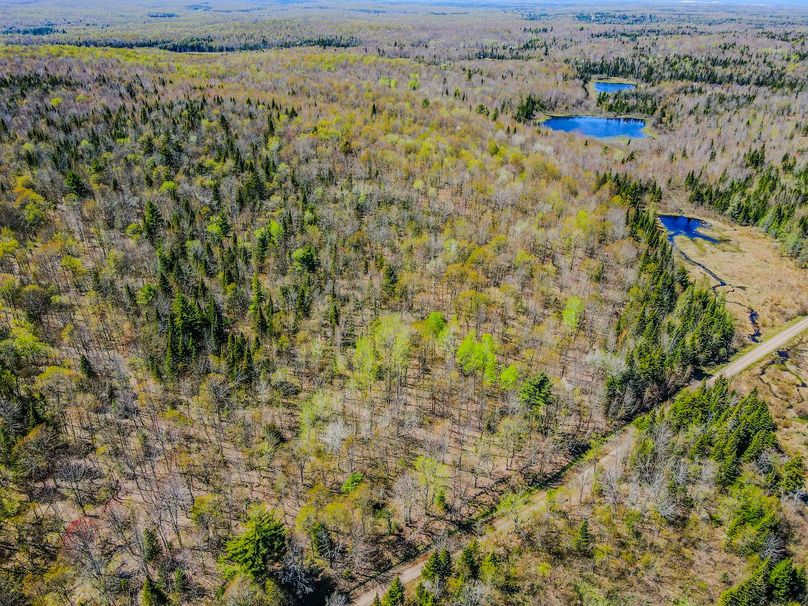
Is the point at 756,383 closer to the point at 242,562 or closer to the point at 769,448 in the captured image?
the point at 769,448

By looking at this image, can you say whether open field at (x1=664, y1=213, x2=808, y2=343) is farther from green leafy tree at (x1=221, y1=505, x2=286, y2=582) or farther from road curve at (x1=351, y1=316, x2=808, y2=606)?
green leafy tree at (x1=221, y1=505, x2=286, y2=582)

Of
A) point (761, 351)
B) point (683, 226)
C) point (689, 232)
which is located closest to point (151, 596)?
point (761, 351)

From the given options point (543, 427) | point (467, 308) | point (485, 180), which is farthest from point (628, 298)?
point (485, 180)

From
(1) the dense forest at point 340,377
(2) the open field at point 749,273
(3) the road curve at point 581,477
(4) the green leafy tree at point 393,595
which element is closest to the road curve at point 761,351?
(3) the road curve at point 581,477

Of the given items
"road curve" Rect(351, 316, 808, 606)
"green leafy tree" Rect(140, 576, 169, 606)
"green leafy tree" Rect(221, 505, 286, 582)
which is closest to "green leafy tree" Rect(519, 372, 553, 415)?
"road curve" Rect(351, 316, 808, 606)

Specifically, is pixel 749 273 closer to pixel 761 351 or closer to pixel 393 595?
pixel 761 351

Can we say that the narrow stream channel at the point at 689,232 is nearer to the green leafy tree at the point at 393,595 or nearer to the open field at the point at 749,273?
the open field at the point at 749,273
